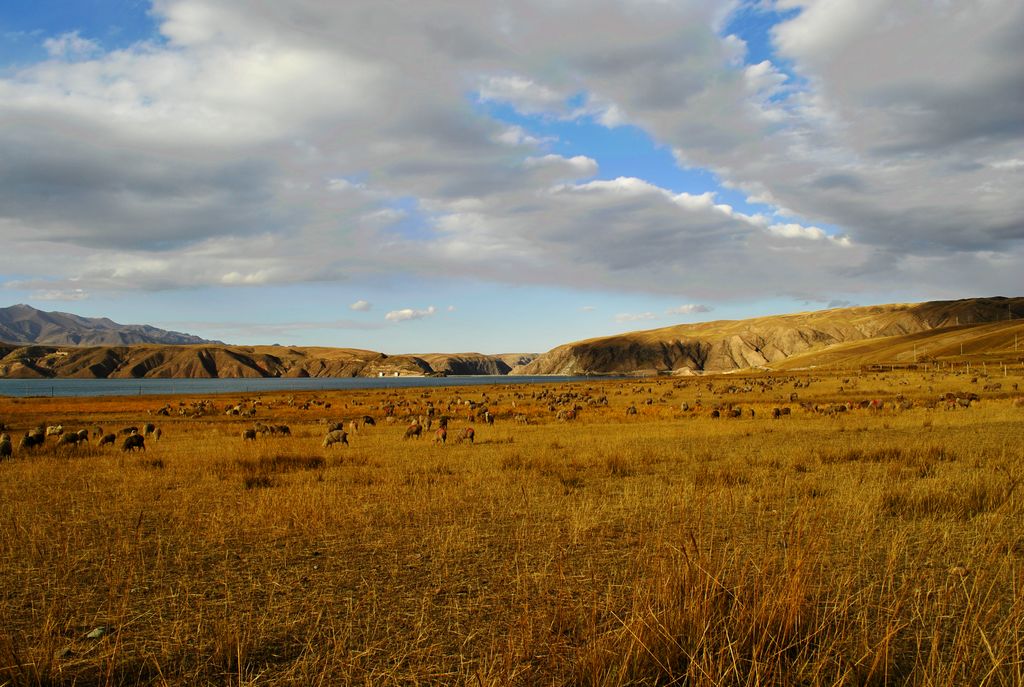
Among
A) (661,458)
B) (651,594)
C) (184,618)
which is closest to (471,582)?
(651,594)

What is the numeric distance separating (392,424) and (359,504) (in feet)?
76.7

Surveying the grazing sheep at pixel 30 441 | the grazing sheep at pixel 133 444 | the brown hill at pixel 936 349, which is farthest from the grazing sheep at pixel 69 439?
the brown hill at pixel 936 349

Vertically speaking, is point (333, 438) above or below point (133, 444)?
below

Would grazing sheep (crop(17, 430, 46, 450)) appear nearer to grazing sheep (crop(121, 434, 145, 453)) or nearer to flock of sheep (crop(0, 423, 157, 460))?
flock of sheep (crop(0, 423, 157, 460))

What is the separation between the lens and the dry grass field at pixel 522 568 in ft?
13.8

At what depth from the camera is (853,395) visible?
45.5m

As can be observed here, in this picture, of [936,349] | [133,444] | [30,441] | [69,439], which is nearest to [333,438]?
[133,444]

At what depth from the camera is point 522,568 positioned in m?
6.76

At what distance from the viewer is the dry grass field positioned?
166 inches

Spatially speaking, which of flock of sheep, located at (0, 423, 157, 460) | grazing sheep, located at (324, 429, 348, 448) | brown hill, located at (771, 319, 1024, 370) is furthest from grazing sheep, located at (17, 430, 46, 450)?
brown hill, located at (771, 319, 1024, 370)

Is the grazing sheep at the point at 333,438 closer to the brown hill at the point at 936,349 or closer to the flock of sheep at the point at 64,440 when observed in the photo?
the flock of sheep at the point at 64,440

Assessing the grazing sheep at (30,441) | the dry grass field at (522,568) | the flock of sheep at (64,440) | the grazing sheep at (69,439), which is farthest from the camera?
the grazing sheep at (69,439)

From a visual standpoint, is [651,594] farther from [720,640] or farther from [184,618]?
[184,618]

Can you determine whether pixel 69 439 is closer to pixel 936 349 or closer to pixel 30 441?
pixel 30 441
